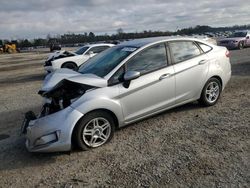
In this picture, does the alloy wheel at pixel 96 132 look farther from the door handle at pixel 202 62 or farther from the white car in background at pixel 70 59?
the white car in background at pixel 70 59

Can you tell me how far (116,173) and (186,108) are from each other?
3003 mm

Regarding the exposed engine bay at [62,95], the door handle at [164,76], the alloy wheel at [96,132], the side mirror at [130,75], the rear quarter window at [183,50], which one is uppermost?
the rear quarter window at [183,50]

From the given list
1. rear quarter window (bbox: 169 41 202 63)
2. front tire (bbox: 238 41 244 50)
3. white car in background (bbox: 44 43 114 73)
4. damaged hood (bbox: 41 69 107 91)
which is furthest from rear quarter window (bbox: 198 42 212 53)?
front tire (bbox: 238 41 244 50)

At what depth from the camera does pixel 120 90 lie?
4863mm

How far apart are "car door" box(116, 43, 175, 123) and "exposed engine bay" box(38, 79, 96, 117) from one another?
2.32ft

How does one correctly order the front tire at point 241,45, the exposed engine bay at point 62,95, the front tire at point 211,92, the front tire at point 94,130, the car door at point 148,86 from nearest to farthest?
the front tire at point 94,130, the exposed engine bay at point 62,95, the car door at point 148,86, the front tire at point 211,92, the front tire at point 241,45

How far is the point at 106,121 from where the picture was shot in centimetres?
475

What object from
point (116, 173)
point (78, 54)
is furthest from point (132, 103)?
point (78, 54)

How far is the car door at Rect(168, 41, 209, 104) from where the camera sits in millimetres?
5617

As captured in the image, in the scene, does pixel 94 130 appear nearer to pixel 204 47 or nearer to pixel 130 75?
pixel 130 75

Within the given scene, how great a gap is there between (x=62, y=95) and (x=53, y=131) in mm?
666

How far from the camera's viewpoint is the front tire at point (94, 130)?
4.47 meters

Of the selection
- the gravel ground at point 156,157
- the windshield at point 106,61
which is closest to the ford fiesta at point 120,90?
the windshield at point 106,61

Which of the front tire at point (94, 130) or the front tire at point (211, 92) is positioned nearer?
the front tire at point (94, 130)
